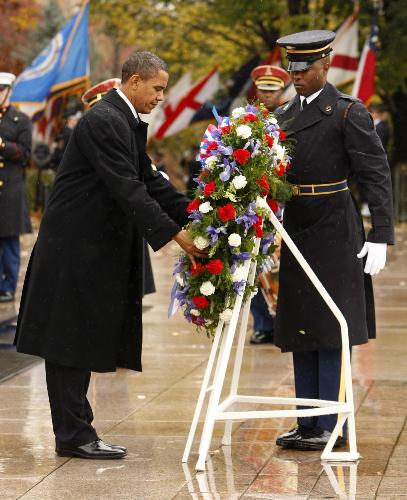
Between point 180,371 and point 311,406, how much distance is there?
2.43 m

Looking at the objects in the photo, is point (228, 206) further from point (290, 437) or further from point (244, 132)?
point (290, 437)

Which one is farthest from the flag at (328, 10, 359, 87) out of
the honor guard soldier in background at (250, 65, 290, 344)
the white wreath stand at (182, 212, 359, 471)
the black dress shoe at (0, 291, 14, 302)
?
the white wreath stand at (182, 212, 359, 471)

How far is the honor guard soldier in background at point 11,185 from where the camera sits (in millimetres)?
13323

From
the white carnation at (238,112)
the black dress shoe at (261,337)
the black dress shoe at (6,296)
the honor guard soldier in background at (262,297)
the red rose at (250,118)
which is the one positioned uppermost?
the white carnation at (238,112)

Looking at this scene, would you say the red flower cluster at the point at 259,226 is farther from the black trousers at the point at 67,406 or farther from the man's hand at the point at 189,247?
the black trousers at the point at 67,406

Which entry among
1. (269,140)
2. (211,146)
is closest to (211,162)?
(211,146)

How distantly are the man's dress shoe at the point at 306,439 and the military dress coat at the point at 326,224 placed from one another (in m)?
0.42

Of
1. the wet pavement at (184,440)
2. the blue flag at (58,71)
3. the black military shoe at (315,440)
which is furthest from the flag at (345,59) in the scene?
the black military shoe at (315,440)

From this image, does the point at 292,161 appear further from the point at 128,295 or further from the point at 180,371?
the point at 180,371

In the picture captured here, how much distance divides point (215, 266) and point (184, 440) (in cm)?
117

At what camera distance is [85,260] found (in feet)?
21.3

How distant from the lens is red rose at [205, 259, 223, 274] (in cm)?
618

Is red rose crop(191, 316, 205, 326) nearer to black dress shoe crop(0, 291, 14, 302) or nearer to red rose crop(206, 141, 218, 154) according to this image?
red rose crop(206, 141, 218, 154)

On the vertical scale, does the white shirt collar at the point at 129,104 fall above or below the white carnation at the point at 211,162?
above
